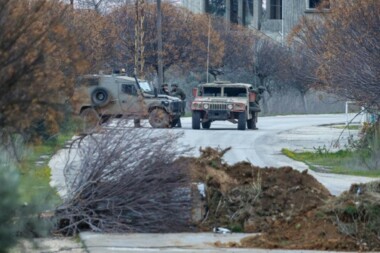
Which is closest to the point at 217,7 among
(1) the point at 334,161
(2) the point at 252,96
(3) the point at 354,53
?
(2) the point at 252,96

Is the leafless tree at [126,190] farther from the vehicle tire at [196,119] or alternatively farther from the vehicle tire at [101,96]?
the vehicle tire at [196,119]

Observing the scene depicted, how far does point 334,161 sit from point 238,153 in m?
3.33

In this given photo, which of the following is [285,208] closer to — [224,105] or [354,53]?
[354,53]

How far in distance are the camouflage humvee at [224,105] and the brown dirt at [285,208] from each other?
26.2 m

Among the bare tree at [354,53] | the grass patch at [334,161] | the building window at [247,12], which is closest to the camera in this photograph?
the grass patch at [334,161]

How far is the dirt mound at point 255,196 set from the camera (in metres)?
14.8

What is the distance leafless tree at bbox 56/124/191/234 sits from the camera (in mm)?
14297

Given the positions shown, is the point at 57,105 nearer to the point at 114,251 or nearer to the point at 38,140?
the point at 38,140

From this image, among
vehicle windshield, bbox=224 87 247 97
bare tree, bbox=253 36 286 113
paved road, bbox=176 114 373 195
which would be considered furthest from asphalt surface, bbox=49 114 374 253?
bare tree, bbox=253 36 286 113

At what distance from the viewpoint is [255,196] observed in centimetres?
1515

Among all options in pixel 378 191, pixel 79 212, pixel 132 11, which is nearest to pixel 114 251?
pixel 79 212

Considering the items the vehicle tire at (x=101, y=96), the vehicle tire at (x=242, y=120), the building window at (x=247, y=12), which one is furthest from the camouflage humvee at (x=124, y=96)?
the building window at (x=247, y=12)

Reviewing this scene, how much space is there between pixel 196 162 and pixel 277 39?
58.0 m

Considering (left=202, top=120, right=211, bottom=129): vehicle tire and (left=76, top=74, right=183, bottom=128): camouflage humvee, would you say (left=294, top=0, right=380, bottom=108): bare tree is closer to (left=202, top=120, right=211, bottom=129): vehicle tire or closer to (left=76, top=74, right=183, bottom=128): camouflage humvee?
(left=76, top=74, right=183, bottom=128): camouflage humvee
